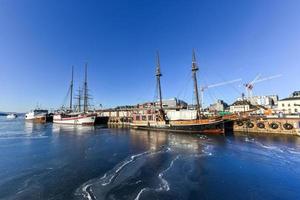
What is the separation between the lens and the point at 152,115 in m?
66.6

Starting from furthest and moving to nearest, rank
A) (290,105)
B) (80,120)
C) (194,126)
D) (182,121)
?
1. (80,120)
2. (290,105)
3. (182,121)
4. (194,126)

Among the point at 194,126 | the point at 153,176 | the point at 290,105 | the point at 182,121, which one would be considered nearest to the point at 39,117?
the point at 182,121

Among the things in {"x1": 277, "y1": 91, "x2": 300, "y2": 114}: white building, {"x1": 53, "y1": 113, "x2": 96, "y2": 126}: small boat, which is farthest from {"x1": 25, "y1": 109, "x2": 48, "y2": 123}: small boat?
{"x1": 277, "y1": 91, "x2": 300, "y2": 114}: white building

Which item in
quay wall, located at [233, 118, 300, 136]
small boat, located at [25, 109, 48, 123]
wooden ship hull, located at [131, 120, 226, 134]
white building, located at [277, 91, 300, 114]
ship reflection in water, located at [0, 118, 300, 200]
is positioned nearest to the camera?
ship reflection in water, located at [0, 118, 300, 200]

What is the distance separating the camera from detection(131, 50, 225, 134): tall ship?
1962 inches

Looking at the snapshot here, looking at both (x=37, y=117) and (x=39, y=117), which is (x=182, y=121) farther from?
(x=37, y=117)

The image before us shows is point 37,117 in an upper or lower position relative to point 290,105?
lower

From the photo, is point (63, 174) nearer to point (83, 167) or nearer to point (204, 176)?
point (83, 167)

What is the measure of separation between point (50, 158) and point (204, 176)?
2145 centimetres

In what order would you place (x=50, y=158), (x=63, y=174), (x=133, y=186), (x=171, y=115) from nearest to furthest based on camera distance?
(x=133, y=186), (x=63, y=174), (x=50, y=158), (x=171, y=115)

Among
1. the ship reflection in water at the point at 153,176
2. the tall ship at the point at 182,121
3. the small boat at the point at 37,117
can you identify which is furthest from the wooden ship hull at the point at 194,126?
the small boat at the point at 37,117

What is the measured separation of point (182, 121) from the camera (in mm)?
55281

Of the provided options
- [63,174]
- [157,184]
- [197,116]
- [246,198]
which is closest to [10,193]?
[63,174]

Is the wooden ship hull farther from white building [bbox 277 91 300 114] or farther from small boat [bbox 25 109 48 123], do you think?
small boat [bbox 25 109 48 123]
